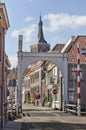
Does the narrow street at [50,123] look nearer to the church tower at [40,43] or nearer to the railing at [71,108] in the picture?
the railing at [71,108]

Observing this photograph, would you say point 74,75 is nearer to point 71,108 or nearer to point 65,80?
point 65,80

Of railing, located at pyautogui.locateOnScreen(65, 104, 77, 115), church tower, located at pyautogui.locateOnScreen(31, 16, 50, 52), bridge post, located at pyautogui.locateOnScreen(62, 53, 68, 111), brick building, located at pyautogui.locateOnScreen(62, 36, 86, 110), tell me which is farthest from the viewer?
church tower, located at pyautogui.locateOnScreen(31, 16, 50, 52)

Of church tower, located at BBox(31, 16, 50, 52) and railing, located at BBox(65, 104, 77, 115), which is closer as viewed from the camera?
railing, located at BBox(65, 104, 77, 115)

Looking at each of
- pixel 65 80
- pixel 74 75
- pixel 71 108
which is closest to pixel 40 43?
pixel 74 75

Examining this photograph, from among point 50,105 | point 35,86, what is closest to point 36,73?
point 35,86

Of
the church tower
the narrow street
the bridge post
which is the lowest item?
the narrow street

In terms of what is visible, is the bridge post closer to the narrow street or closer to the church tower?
the narrow street

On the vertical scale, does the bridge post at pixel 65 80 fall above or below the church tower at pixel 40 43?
below

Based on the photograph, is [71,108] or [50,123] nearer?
[50,123]

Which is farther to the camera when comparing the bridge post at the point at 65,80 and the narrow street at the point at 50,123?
the bridge post at the point at 65,80

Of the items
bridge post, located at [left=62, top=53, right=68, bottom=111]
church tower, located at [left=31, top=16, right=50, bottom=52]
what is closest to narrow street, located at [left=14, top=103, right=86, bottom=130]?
bridge post, located at [left=62, top=53, right=68, bottom=111]

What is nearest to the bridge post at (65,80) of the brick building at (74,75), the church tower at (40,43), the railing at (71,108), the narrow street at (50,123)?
the brick building at (74,75)

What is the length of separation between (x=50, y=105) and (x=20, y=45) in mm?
17584

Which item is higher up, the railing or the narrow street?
the railing
